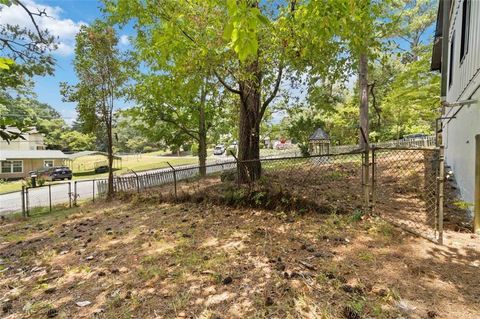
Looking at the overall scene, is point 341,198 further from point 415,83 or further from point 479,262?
point 415,83

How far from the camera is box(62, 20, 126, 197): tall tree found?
9.39 metres

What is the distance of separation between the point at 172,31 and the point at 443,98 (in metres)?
8.21

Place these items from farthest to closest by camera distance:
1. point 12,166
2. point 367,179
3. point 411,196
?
point 12,166
point 411,196
point 367,179

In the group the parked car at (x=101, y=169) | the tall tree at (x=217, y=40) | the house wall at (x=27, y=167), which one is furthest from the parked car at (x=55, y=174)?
the tall tree at (x=217, y=40)

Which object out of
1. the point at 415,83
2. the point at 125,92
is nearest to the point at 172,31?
the point at 125,92

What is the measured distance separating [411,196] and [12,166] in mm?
35484

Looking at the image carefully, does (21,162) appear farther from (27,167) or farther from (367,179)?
(367,179)

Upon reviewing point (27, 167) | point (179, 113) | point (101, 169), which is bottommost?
point (101, 169)

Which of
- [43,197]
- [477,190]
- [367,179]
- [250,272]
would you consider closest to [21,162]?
[43,197]

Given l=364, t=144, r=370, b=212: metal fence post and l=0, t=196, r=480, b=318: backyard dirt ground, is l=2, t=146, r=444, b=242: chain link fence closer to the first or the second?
l=364, t=144, r=370, b=212: metal fence post

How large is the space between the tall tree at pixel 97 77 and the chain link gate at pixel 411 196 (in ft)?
26.9

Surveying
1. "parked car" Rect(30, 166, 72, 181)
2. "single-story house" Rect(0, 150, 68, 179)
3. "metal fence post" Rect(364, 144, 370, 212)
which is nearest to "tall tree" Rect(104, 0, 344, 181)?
"metal fence post" Rect(364, 144, 370, 212)

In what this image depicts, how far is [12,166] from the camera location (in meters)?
29.2

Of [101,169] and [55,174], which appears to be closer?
[55,174]
